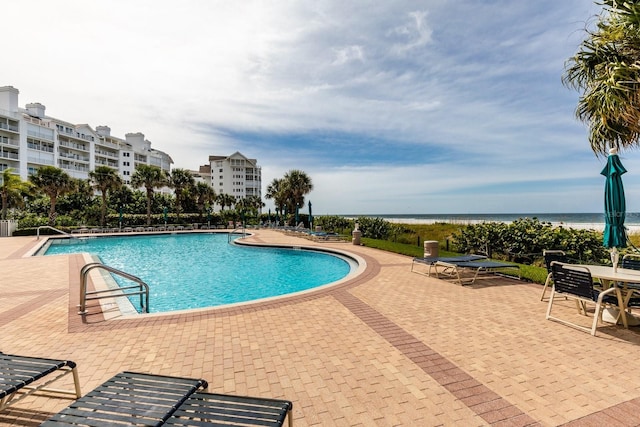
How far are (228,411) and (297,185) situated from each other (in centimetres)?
3719

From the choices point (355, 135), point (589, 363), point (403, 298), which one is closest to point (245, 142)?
point (355, 135)

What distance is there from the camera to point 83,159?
205ft

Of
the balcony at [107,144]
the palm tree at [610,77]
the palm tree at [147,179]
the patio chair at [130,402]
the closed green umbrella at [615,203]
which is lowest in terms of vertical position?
the patio chair at [130,402]

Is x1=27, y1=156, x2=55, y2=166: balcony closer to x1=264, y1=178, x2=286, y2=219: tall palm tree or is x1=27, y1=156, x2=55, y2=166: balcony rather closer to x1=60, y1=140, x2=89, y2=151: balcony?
x1=60, y1=140, x2=89, y2=151: balcony

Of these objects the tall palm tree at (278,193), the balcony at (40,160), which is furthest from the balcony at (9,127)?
the tall palm tree at (278,193)

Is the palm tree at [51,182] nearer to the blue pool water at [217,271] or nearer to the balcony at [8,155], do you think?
the blue pool water at [217,271]

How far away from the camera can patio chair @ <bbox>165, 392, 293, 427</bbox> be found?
2152 millimetres

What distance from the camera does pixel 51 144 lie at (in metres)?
55.6

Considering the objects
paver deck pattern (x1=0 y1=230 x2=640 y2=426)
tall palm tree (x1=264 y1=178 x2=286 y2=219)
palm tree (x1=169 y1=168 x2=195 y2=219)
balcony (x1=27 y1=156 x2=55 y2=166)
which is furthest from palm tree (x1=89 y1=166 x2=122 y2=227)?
paver deck pattern (x1=0 y1=230 x2=640 y2=426)

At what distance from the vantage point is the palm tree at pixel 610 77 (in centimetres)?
582

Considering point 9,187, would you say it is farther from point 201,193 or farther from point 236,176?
point 236,176

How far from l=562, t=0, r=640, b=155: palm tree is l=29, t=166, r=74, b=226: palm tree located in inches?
1517

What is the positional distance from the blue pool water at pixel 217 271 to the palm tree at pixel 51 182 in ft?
37.1

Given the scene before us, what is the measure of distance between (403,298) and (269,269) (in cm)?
816
